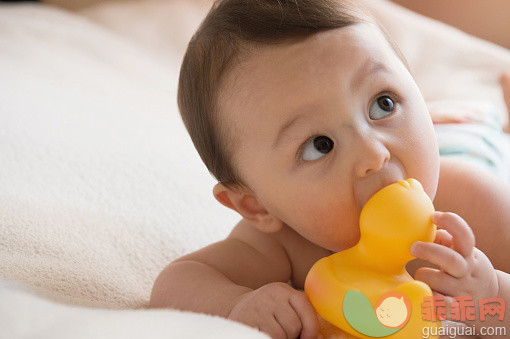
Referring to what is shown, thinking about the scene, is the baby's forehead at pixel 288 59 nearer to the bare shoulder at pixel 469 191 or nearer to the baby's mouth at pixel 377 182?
the baby's mouth at pixel 377 182

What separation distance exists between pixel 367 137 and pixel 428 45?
142cm

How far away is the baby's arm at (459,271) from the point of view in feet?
2.17

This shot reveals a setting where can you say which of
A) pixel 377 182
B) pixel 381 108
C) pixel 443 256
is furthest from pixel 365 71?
pixel 443 256

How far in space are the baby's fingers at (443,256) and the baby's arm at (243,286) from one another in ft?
0.52

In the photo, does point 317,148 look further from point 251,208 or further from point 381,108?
point 251,208

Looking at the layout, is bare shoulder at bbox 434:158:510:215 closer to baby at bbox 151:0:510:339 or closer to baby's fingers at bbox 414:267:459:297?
baby at bbox 151:0:510:339

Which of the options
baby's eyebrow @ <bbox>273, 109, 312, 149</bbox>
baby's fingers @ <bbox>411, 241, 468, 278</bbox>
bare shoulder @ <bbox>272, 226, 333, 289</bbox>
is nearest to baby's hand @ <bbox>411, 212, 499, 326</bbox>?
baby's fingers @ <bbox>411, 241, 468, 278</bbox>

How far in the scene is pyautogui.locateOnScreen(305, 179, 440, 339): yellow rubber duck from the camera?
66 centimetres

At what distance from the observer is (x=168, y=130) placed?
60.7 inches

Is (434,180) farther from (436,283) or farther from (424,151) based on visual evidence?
(436,283)

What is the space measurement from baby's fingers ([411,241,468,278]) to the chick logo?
0.05 meters

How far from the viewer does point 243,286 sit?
89cm

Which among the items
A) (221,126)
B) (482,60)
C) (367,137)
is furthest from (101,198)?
(482,60)

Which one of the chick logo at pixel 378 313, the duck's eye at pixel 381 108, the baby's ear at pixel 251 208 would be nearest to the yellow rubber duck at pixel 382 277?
the chick logo at pixel 378 313
